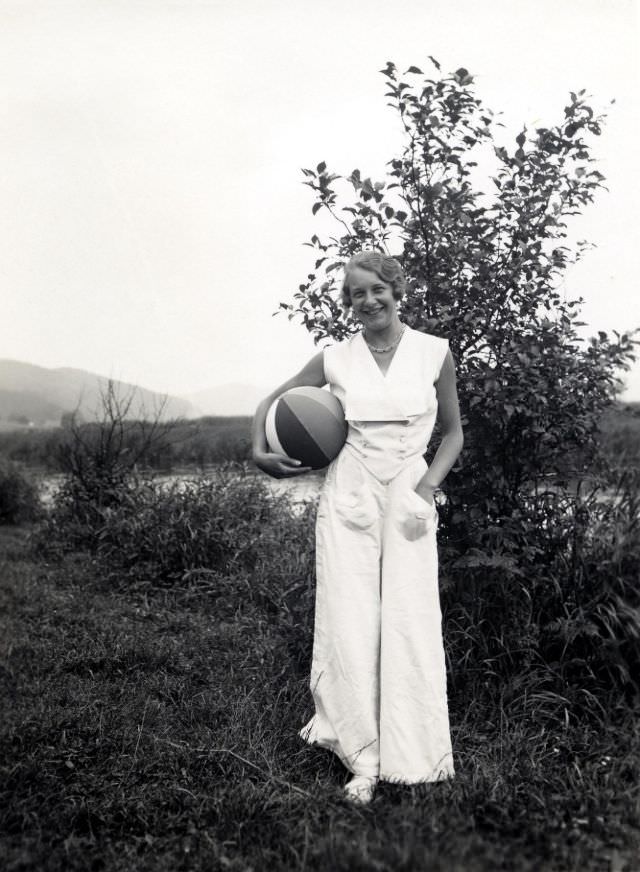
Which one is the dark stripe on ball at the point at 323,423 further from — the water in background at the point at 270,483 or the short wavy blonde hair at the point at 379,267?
the water in background at the point at 270,483

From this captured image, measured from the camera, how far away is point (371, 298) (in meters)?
3.54

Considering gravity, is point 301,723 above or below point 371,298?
below

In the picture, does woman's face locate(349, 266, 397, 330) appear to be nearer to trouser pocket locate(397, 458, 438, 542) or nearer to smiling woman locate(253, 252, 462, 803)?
smiling woman locate(253, 252, 462, 803)

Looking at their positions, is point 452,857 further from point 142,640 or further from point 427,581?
point 142,640

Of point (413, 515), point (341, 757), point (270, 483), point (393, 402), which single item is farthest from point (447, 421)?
point (270, 483)

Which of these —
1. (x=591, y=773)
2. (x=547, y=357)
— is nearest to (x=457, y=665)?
(x=591, y=773)

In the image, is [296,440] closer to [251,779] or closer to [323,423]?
[323,423]

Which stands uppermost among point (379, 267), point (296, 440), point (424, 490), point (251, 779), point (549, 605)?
point (379, 267)

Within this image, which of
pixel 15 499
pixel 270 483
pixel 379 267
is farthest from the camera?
pixel 270 483

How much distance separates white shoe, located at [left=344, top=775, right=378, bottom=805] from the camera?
3203mm

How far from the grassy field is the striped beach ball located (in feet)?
4.36

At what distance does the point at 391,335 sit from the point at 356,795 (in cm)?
194

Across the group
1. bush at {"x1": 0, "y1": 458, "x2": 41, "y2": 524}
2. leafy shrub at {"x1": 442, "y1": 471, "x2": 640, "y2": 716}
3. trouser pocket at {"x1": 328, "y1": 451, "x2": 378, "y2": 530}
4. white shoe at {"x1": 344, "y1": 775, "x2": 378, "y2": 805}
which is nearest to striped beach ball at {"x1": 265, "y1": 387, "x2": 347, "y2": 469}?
trouser pocket at {"x1": 328, "y1": 451, "x2": 378, "y2": 530}

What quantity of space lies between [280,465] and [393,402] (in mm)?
594
